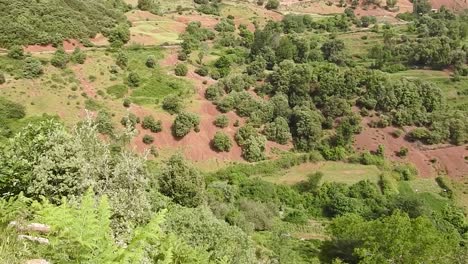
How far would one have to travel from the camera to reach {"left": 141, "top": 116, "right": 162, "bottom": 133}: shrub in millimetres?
45469

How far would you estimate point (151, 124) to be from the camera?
4544cm

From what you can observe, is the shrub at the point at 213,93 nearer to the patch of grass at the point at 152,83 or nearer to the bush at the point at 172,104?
the patch of grass at the point at 152,83

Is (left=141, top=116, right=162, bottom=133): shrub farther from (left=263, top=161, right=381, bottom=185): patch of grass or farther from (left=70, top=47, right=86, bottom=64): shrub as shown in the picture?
(left=263, top=161, right=381, bottom=185): patch of grass

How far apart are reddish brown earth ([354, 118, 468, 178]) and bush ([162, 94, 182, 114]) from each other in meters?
20.3

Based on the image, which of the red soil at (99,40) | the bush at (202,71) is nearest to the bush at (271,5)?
the bush at (202,71)

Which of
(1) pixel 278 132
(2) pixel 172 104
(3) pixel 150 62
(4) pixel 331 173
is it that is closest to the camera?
(4) pixel 331 173

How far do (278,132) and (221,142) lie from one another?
23.3 feet

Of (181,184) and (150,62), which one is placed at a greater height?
(181,184)

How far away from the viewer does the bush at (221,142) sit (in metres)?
47.0

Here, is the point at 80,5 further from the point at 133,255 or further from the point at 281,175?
the point at 133,255

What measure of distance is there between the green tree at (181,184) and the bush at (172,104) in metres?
17.7

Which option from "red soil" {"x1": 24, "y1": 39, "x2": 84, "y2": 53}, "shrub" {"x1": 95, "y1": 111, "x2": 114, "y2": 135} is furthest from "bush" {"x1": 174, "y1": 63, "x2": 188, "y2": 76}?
"shrub" {"x1": 95, "y1": 111, "x2": 114, "y2": 135}

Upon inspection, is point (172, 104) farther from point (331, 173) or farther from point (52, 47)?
point (331, 173)

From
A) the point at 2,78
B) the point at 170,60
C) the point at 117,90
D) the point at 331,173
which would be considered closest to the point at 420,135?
the point at 331,173
